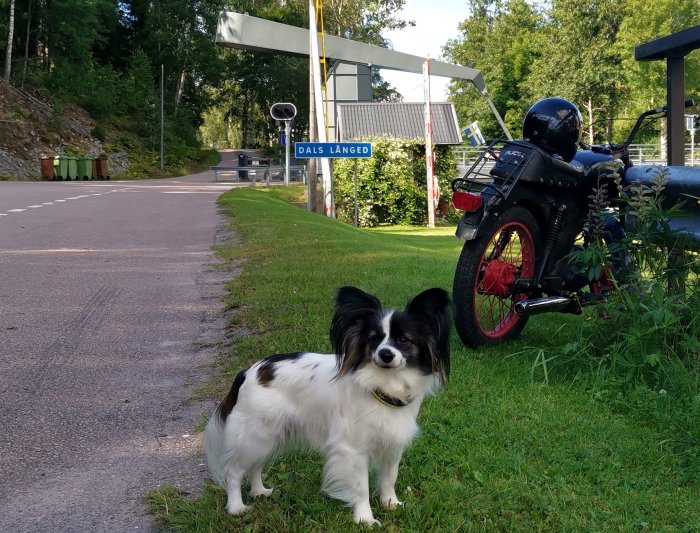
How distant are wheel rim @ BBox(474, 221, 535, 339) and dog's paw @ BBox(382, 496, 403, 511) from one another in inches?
90.1

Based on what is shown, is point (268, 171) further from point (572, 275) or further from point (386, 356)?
point (386, 356)

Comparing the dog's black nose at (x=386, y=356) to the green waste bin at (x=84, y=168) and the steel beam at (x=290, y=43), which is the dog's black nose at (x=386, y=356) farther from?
the green waste bin at (x=84, y=168)

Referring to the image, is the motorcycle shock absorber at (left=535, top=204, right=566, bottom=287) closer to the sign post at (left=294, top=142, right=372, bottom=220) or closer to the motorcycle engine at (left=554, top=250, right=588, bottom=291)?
the motorcycle engine at (left=554, top=250, right=588, bottom=291)

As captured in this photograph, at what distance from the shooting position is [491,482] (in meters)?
3.51

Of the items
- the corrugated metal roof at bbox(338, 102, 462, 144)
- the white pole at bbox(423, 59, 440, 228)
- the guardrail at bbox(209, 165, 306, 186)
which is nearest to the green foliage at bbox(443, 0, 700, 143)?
the corrugated metal roof at bbox(338, 102, 462, 144)

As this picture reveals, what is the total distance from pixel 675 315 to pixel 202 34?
215 ft

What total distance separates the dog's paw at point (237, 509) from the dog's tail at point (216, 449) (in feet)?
0.49

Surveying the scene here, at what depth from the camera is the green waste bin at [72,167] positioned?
→ 40.8m

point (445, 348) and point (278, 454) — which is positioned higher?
point (445, 348)

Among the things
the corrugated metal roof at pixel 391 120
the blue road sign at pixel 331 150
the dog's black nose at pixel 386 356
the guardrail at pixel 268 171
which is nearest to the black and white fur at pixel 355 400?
the dog's black nose at pixel 386 356

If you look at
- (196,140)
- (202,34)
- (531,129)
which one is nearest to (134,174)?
(196,140)

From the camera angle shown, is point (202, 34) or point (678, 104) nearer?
point (678, 104)

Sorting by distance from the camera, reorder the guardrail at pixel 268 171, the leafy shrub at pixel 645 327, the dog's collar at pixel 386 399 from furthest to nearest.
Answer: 1. the guardrail at pixel 268 171
2. the leafy shrub at pixel 645 327
3. the dog's collar at pixel 386 399

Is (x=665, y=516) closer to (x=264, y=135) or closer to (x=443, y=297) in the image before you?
(x=443, y=297)
